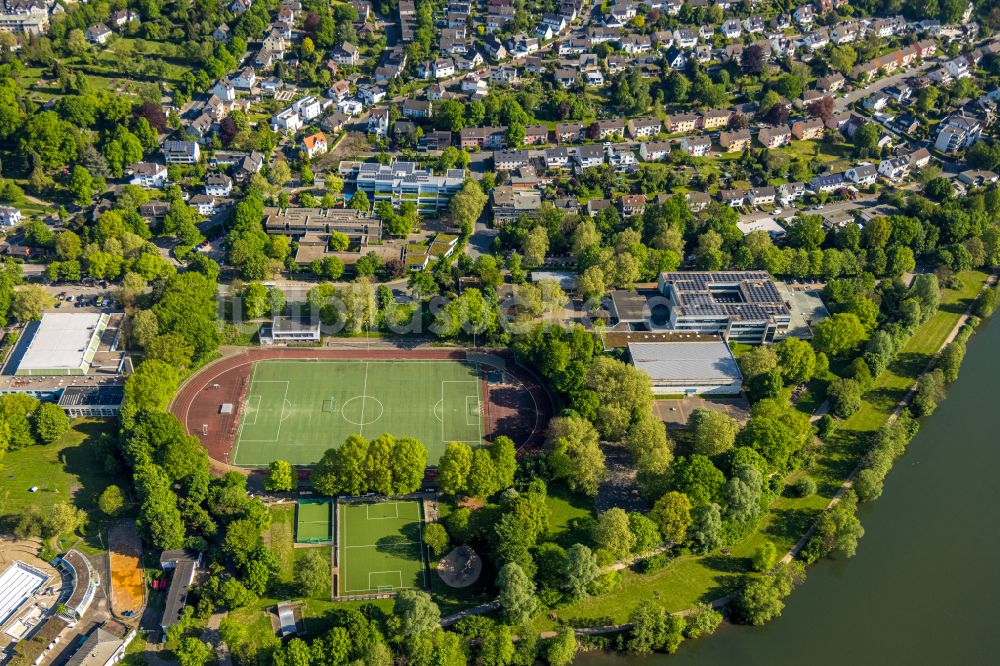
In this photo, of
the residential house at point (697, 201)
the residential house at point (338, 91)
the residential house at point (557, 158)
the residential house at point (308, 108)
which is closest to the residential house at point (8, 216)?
the residential house at point (308, 108)

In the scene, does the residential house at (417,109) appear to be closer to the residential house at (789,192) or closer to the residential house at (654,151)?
the residential house at (654,151)

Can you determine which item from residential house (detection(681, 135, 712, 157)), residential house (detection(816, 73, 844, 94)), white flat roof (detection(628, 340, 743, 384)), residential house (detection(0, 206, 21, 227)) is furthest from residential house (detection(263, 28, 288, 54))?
residential house (detection(816, 73, 844, 94))

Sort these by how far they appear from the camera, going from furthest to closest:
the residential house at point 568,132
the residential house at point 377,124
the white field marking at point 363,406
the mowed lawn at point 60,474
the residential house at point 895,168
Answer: the residential house at point 568,132 < the residential house at point 377,124 < the residential house at point 895,168 < the white field marking at point 363,406 < the mowed lawn at point 60,474

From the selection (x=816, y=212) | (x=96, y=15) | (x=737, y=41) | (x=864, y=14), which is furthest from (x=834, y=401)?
(x=96, y=15)

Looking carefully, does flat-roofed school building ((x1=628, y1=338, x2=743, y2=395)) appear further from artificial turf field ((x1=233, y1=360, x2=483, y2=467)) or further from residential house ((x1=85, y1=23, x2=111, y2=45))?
residential house ((x1=85, y1=23, x2=111, y2=45))

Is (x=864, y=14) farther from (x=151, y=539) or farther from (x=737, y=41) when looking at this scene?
(x=151, y=539)

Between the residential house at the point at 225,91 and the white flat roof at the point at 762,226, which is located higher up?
the residential house at the point at 225,91
